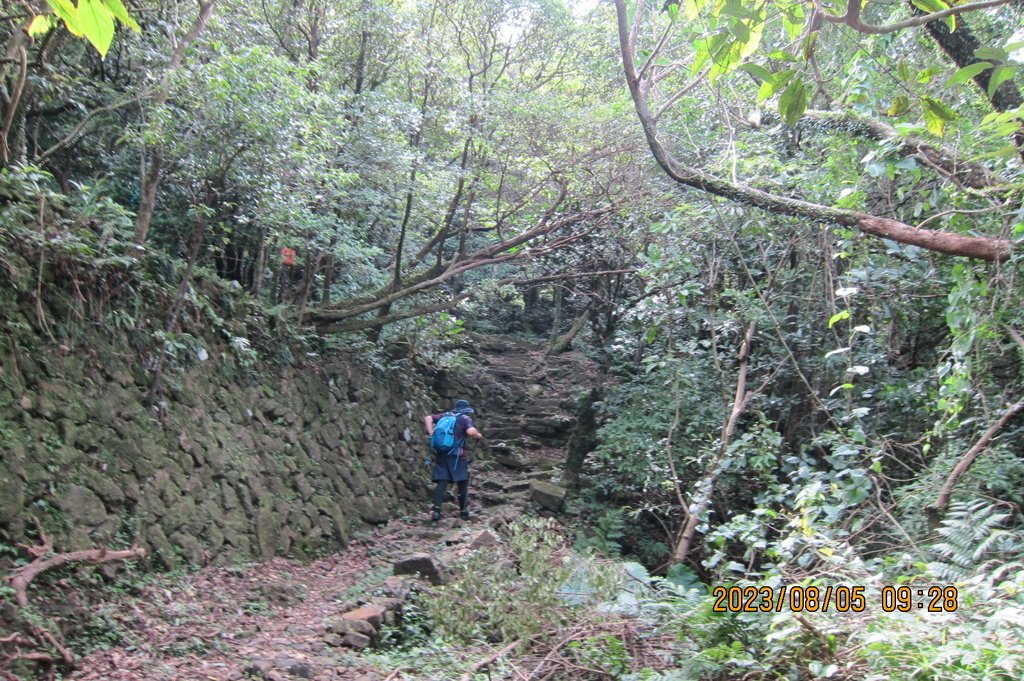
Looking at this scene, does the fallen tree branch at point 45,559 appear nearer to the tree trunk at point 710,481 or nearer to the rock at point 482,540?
the rock at point 482,540

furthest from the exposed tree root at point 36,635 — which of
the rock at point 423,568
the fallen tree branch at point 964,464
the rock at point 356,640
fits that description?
the fallen tree branch at point 964,464

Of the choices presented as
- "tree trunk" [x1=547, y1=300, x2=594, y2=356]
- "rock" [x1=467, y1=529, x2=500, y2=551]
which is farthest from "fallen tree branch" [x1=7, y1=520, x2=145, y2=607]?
"tree trunk" [x1=547, y1=300, x2=594, y2=356]

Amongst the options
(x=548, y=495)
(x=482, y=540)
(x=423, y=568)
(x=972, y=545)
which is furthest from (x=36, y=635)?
(x=548, y=495)

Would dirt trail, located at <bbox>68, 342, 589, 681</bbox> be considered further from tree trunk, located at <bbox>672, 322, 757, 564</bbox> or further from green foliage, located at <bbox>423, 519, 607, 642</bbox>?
tree trunk, located at <bbox>672, 322, 757, 564</bbox>

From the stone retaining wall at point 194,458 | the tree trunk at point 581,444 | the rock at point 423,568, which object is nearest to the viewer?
the stone retaining wall at point 194,458

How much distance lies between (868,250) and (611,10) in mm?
6761

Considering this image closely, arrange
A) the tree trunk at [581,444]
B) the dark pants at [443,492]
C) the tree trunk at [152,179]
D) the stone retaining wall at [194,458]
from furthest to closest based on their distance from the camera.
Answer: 1. the tree trunk at [581,444]
2. the dark pants at [443,492]
3. the tree trunk at [152,179]
4. the stone retaining wall at [194,458]

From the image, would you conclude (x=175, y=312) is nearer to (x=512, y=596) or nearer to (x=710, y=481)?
(x=512, y=596)

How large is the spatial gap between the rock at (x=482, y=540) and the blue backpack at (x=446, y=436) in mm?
1547

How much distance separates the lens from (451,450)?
31.2ft

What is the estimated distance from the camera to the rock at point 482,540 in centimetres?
788

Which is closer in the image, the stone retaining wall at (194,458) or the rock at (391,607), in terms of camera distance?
the stone retaining wall at (194,458)

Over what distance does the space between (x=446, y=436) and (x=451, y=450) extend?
0.67ft

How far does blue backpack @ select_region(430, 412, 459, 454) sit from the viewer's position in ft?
31.1
